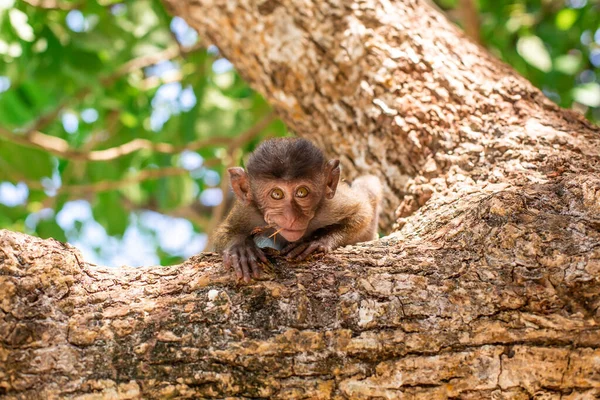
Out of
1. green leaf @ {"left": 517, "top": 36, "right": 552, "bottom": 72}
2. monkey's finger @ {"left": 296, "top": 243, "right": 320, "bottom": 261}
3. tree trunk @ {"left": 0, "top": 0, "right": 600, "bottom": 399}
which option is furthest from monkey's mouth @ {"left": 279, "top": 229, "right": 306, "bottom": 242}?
green leaf @ {"left": 517, "top": 36, "right": 552, "bottom": 72}

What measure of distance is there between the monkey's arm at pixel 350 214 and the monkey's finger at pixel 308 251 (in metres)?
0.52

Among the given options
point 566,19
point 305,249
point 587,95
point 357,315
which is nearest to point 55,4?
point 305,249

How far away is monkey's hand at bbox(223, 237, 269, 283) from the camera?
3.01 metres

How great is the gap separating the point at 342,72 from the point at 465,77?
824mm

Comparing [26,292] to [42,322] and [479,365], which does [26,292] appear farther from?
[479,365]

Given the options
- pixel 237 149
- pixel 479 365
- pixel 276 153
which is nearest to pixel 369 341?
pixel 479 365

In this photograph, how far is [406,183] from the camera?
14.7 ft

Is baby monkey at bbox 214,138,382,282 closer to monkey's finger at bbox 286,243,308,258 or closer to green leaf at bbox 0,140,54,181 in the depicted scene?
monkey's finger at bbox 286,243,308,258

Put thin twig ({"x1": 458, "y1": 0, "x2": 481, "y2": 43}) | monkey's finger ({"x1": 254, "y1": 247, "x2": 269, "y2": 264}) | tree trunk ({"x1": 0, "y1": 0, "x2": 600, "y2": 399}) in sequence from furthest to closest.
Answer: thin twig ({"x1": 458, "y1": 0, "x2": 481, "y2": 43}) → monkey's finger ({"x1": 254, "y1": 247, "x2": 269, "y2": 264}) → tree trunk ({"x1": 0, "y1": 0, "x2": 600, "y2": 399})

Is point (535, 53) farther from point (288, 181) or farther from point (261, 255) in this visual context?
point (261, 255)

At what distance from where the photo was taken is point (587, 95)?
18.9 feet

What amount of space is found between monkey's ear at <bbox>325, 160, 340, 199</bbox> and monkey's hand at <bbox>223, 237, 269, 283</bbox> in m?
1.19

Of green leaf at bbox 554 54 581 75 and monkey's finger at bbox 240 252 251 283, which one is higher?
green leaf at bbox 554 54 581 75

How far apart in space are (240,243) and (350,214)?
1.35 metres
